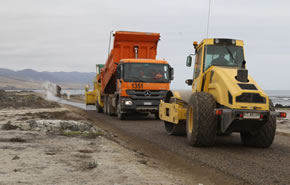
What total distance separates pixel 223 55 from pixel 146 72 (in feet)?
28.3

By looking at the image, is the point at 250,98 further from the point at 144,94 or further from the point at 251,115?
the point at 144,94

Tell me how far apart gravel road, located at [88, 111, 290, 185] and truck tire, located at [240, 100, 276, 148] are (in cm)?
20

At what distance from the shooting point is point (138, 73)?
18.7 m

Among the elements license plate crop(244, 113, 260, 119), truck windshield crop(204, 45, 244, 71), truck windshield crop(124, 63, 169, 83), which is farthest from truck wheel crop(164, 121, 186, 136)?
truck windshield crop(124, 63, 169, 83)

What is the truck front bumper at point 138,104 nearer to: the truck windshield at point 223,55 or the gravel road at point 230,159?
the gravel road at point 230,159

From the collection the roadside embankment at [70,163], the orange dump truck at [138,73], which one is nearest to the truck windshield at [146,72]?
the orange dump truck at [138,73]

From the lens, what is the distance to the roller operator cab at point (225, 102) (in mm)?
8703

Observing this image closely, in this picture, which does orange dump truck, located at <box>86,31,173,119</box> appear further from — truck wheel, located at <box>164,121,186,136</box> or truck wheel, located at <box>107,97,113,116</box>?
truck wheel, located at <box>164,121,186,136</box>

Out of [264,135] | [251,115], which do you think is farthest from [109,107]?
[251,115]

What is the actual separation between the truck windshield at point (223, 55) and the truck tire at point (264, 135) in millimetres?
1571

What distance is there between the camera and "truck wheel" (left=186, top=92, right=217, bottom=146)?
359 inches

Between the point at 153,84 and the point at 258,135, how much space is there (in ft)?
31.8

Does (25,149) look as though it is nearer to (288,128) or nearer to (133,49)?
(288,128)

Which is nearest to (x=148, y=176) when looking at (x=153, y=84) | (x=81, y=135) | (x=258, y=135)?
(x=258, y=135)
